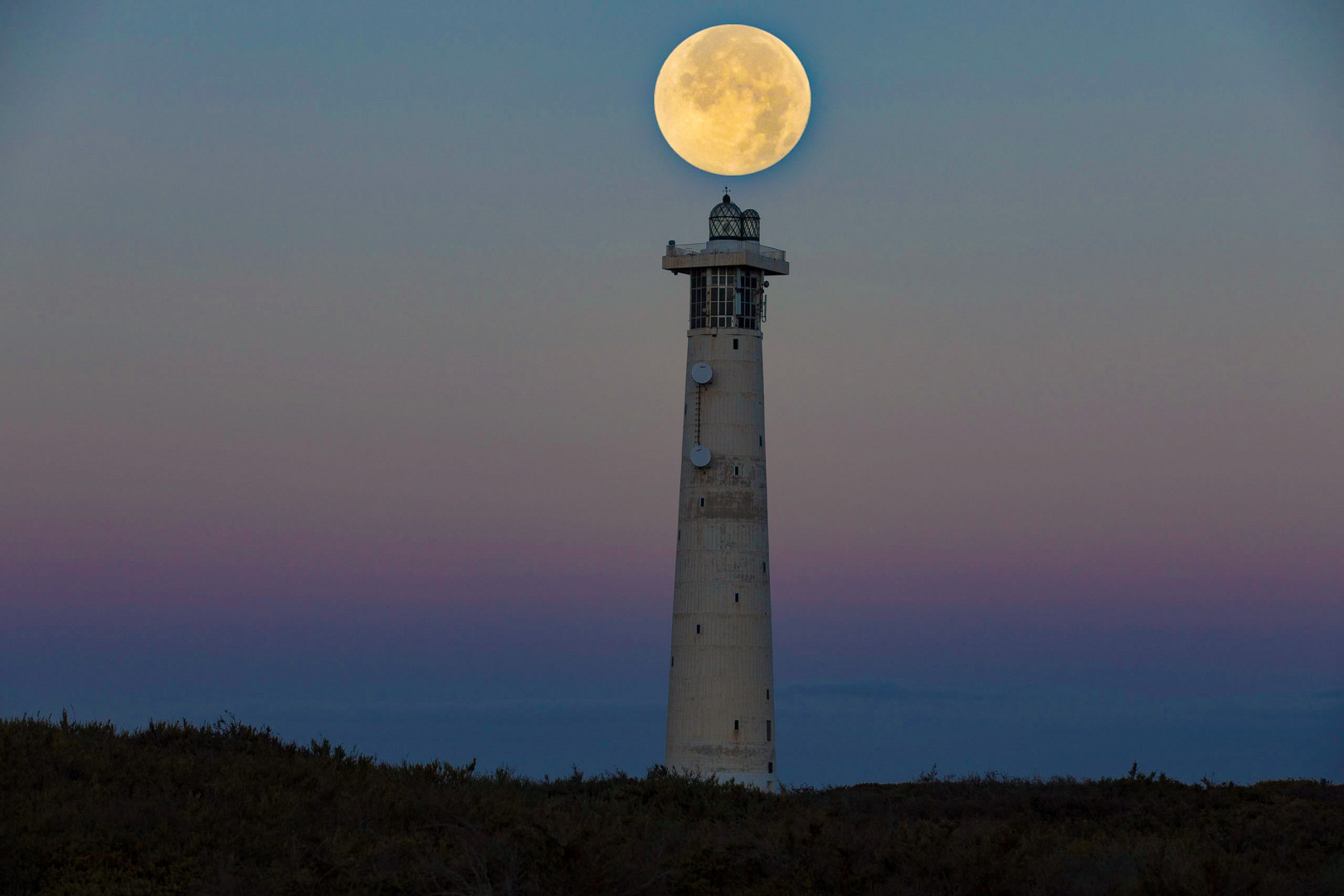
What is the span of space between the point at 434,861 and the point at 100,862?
17.1 feet

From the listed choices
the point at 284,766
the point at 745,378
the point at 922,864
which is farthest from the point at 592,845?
the point at 745,378

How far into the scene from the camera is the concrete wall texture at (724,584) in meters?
54.5

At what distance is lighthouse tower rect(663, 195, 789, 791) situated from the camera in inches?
2148

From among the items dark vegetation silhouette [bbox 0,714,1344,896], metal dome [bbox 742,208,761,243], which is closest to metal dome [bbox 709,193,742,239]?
metal dome [bbox 742,208,761,243]

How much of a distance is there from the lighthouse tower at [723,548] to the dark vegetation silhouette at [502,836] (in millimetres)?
19485

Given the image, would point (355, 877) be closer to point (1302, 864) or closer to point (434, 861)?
point (434, 861)

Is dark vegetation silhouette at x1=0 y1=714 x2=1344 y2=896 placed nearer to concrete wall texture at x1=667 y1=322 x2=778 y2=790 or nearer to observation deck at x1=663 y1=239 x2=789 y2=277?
concrete wall texture at x1=667 y1=322 x2=778 y2=790

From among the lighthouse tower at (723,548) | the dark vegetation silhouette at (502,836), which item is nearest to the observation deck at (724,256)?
the lighthouse tower at (723,548)

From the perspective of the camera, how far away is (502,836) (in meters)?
24.2

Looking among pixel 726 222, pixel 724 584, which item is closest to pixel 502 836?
pixel 724 584

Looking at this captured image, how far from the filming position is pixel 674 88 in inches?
2117

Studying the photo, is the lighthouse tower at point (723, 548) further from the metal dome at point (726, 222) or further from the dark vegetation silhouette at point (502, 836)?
the dark vegetation silhouette at point (502, 836)

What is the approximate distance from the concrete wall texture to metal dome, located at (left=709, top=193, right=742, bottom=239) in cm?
419

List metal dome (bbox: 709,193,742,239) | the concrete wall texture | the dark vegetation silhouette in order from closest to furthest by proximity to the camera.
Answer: the dark vegetation silhouette → the concrete wall texture → metal dome (bbox: 709,193,742,239)
